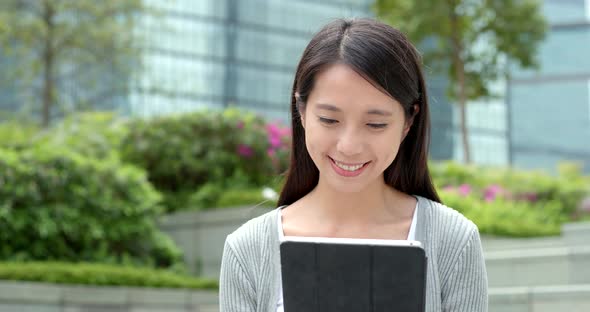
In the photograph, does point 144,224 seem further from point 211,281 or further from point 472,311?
point 472,311

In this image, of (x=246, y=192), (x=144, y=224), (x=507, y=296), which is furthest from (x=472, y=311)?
(x=246, y=192)

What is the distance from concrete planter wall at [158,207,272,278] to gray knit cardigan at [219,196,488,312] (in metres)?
7.67

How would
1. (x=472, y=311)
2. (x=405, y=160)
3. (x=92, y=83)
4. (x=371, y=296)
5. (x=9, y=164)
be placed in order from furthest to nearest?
(x=92, y=83) < (x=9, y=164) < (x=405, y=160) < (x=472, y=311) < (x=371, y=296)

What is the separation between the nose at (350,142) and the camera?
7.14ft

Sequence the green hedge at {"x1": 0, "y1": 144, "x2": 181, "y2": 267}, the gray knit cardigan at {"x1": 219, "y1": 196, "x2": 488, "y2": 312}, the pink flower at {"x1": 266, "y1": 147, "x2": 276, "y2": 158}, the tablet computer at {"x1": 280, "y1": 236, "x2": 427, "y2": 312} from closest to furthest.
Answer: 1. the tablet computer at {"x1": 280, "y1": 236, "x2": 427, "y2": 312}
2. the gray knit cardigan at {"x1": 219, "y1": 196, "x2": 488, "y2": 312}
3. the green hedge at {"x1": 0, "y1": 144, "x2": 181, "y2": 267}
4. the pink flower at {"x1": 266, "y1": 147, "x2": 276, "y2": 158}

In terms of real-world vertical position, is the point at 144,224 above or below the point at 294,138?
below

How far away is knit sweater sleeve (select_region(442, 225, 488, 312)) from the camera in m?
2.26

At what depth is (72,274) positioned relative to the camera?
26.1 feet

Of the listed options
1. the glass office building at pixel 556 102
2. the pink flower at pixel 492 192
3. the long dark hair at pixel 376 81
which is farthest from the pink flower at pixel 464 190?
the glass office building at pixel 556 102

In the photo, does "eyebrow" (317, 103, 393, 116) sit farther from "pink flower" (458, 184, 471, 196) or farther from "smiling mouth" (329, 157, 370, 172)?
"pink flower" (458, 184, 471, 196)

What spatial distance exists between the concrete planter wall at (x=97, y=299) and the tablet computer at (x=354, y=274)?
5.80 meters

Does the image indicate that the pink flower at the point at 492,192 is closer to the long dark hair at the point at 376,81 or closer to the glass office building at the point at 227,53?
the long dark hair at the point at 376,81

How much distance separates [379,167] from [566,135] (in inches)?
1390

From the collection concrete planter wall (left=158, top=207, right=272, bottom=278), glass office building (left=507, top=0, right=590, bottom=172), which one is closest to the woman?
concrete planter wall (left=158, top=207, right=272, bottom=278)
